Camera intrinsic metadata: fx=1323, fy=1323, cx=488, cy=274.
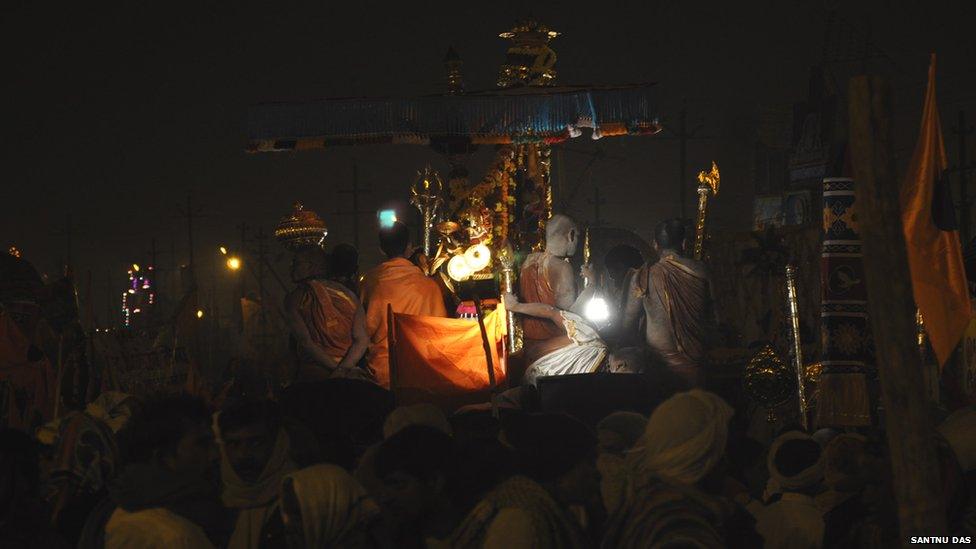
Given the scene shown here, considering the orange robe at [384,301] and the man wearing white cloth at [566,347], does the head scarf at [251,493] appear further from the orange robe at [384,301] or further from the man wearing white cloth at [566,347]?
the orange robe at [384,301]

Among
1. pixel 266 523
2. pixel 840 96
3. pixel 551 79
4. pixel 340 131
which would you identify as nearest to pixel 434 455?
pixel 266 523

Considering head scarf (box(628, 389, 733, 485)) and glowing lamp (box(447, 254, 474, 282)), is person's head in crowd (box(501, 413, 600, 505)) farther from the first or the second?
glowing lamp (box(447, 254, 474, 282))

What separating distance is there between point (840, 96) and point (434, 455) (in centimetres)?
2948

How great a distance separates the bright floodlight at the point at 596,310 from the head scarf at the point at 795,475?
5.29 m

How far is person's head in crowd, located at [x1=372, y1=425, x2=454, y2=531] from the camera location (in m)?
5.41

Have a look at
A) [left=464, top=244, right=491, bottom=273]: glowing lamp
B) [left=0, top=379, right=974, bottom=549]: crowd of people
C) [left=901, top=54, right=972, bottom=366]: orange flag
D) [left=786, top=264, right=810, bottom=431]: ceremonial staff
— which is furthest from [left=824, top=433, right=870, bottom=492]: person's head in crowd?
[left=464, top=244, right=491, bottom=273]: glowing lamp

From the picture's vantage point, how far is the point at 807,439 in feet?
20.9

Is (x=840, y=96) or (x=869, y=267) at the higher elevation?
(x=840, y=96)

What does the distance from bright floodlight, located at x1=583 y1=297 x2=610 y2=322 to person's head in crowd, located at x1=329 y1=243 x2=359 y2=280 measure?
2.27 m

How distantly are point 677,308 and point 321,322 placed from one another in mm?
3207

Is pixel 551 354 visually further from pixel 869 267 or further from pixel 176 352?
pixel 869 267

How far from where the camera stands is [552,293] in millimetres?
11836

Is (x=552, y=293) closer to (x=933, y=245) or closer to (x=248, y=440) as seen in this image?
(x=933, y=245)

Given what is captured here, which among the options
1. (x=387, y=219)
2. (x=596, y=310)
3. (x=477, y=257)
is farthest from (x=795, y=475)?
(x=477, y=257)
